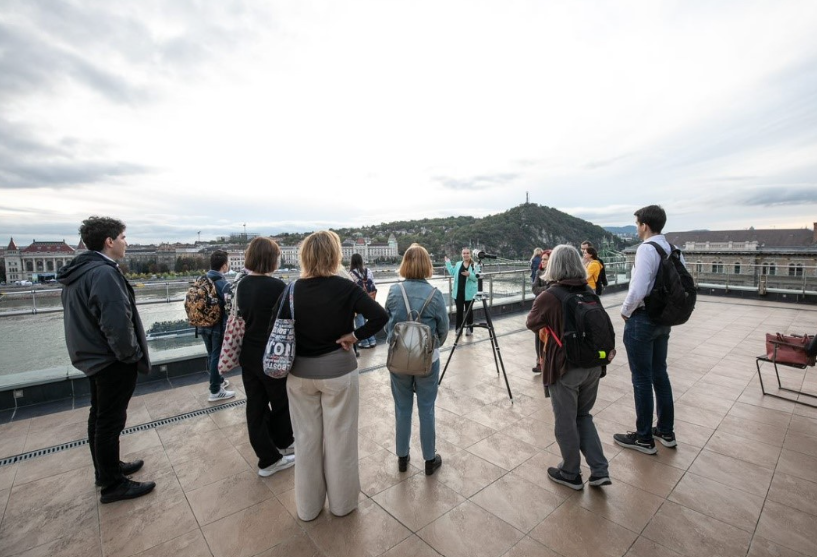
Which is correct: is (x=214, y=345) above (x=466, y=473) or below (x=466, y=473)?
above

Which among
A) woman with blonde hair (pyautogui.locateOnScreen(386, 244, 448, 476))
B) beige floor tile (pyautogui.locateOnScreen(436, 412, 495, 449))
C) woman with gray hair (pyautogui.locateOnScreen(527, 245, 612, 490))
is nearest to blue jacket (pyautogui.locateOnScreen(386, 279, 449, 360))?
woman with blonde hair (pyautogui.locateOnScreen(386, 244, 448, 476))

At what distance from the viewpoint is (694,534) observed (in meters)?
2.01

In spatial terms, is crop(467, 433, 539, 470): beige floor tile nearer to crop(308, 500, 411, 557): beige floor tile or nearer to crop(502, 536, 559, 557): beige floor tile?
→ crop(502, 536, 559, 557): beige floor tile

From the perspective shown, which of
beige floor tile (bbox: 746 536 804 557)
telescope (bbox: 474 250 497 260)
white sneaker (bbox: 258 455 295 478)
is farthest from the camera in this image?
telescope (bbox: 474 250 497 260)

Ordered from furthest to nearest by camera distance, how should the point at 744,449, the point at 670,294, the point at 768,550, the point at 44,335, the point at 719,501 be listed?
the point at 44,335
the point at 744,449
the point at 670,294
the point at 719,501
the point at 768,550

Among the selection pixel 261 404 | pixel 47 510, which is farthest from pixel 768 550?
pixel 47 510

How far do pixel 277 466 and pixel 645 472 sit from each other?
8.95 ft

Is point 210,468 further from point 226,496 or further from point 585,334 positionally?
point 585,334

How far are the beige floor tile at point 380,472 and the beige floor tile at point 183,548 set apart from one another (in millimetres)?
962

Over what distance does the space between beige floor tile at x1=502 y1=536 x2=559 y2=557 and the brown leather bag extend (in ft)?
11.6

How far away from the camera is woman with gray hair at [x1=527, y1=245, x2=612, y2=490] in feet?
7.55

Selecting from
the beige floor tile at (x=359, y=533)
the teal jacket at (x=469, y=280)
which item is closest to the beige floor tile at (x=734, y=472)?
the beige floor tile at (x=359, y=533)

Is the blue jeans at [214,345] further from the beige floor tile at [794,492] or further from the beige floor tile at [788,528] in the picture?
the beige floor tile at [794,492]

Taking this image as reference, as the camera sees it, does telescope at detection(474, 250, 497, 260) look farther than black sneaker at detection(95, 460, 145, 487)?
Yes
